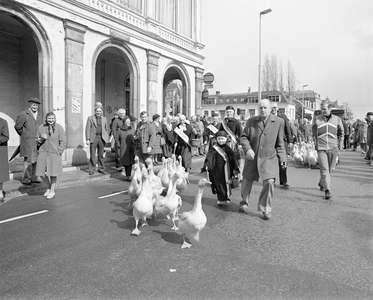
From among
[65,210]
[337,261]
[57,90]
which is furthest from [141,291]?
[57,90]

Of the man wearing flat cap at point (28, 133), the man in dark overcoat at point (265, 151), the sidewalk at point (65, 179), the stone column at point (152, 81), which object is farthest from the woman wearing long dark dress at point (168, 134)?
the man in dark overcoat at point (265, 151)

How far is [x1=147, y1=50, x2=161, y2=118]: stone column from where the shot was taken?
1503 cm

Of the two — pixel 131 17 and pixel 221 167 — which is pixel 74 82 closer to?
pixel 131 17

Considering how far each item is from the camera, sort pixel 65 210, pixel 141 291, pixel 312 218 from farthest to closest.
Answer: pixel 65 210 → pixel 312 218 → pixel 141 291

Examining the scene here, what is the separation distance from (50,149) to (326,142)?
6.39 m

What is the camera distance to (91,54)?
12.0m

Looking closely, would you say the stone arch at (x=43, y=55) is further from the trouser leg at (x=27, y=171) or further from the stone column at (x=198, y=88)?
the stone column at (x=198, y=88)

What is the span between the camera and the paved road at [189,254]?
286 centimetres

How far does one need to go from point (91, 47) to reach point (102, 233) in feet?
31.9

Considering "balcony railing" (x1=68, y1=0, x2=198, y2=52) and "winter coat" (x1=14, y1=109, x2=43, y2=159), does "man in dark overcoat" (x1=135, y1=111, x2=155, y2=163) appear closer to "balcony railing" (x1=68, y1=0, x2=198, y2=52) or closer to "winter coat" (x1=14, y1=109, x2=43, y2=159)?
"winter coat" (x1=14, y1=109, x2=43, y2=159)

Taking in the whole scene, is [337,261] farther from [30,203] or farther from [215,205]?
[30,203]

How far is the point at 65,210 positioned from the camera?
5648mm

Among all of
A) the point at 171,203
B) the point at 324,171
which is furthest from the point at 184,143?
the point at 171,203

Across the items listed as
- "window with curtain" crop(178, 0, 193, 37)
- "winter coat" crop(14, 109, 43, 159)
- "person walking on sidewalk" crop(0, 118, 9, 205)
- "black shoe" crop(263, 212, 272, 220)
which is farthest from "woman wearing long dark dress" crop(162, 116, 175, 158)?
"window with curtain" crop(178, 0, 193, 37)
